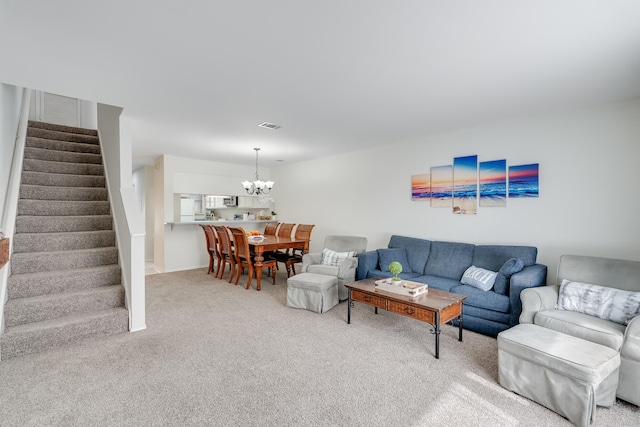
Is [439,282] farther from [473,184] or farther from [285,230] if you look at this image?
[285,230]

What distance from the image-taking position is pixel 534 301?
2.59m

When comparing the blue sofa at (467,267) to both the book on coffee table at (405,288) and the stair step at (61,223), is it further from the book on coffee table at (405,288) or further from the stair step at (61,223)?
the stair step at (61,223)

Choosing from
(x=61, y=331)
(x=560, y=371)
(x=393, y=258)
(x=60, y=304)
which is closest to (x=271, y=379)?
(x=560, y=371)

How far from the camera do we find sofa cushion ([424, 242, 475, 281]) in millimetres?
3756

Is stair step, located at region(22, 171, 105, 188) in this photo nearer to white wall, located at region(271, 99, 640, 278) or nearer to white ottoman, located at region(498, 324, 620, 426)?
white wall, located at region(271, 99, 640, 278)

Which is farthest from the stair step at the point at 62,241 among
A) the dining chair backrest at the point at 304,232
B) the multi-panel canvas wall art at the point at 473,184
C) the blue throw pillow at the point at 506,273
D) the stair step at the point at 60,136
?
the blue throw pillow at the point at 506,273

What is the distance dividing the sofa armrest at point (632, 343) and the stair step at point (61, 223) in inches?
206

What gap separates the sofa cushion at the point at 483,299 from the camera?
9.72 feet

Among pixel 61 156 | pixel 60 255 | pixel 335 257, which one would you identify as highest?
pixel 61 156

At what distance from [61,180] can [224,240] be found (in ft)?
7.80

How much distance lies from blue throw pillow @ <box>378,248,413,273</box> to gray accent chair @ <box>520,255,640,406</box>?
1639 mm

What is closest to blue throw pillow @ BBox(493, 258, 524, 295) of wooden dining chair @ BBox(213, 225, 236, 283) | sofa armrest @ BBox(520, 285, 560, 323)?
sofa armrest @ BBox(520, 285, 560, 323)

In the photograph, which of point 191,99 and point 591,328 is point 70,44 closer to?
point 191,99

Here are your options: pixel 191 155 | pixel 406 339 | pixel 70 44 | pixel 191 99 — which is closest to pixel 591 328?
pixel 406 339
